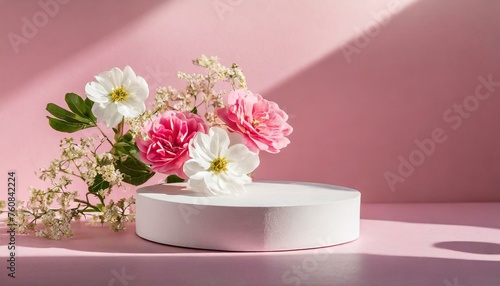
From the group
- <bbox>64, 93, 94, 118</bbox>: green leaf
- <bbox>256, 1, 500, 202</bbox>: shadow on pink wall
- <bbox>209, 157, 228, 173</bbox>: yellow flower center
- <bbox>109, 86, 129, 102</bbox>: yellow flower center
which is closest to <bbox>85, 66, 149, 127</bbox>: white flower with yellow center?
<bbox>109, 86, 129, 102</bbox>: yellow flower center

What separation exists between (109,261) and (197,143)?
0.31 metres

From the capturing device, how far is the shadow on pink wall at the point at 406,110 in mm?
2361

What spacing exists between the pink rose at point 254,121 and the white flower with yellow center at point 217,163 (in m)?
0.06

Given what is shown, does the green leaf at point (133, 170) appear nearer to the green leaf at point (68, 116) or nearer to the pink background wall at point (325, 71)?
the green leaf at point (68, 116)

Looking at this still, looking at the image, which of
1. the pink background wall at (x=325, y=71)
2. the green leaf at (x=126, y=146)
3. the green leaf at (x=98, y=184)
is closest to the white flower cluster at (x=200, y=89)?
the green leaf at (x=126, y=146)

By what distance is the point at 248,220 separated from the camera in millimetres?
1492

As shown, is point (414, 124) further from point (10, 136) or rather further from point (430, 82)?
point (10, 136)

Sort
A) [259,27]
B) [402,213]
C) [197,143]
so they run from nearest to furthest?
[197,143] → [402,213] → [259,27]

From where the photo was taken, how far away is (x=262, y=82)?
234cm

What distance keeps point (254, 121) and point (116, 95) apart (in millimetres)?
310

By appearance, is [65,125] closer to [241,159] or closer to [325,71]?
[241,159]

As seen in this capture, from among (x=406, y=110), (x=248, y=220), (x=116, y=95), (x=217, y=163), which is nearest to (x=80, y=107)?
(x=116, y=95)

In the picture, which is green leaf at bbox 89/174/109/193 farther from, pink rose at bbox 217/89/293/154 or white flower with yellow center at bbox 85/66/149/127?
pink rose at bbox 217/89/293/154

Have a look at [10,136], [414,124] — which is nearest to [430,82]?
[414,124]
